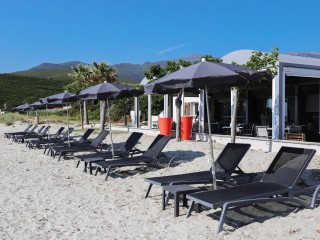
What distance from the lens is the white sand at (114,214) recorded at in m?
4.40

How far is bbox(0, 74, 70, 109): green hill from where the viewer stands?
2736 inches

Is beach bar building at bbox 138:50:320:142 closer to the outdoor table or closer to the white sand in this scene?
the white sand

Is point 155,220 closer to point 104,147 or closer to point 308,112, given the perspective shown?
point 104,147

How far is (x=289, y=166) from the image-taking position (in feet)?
18.2

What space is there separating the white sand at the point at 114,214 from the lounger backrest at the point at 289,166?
0.42 m

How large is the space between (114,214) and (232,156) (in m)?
2.52

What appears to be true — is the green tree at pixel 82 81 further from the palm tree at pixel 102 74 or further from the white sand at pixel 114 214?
the white sand at pixel 114 214

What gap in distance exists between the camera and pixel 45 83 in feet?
291

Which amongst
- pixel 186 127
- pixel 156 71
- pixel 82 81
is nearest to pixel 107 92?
pixel 186 127

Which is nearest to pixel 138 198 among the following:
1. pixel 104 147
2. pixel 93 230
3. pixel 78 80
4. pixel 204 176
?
pixel 204 176

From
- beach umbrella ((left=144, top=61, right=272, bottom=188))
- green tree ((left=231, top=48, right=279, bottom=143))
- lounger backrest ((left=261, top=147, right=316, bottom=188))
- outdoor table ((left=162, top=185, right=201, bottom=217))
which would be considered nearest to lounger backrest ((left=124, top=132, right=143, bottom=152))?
green tree ((left=231, top=48, right=279, bottom=143))

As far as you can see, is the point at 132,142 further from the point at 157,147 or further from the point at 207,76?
the point at 207,76

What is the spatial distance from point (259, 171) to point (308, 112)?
36.8 feet

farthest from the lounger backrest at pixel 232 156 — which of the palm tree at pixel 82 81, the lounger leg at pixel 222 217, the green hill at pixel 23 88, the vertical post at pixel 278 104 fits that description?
the green hill at pixel 23 88
